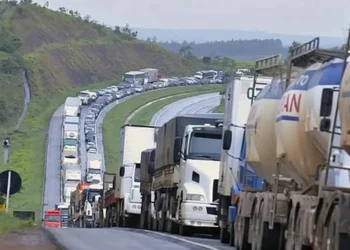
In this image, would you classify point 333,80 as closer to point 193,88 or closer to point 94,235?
point 94,235

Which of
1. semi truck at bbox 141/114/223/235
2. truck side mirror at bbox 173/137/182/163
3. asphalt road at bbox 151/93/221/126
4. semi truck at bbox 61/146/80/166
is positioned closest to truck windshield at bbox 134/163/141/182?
semi truck at bbox 141/114/223/235

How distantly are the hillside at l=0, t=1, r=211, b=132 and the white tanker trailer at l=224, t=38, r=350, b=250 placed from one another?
4589 inches

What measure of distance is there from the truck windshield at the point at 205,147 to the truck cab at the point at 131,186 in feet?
45.5

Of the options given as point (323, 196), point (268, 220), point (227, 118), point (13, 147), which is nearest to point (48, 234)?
point (227, 118)

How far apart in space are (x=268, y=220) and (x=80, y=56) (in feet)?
500

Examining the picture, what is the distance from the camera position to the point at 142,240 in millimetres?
27484

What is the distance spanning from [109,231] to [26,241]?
26.6 feet

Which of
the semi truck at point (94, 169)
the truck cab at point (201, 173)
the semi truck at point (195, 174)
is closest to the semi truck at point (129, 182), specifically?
the semi truck at point (195, 174)

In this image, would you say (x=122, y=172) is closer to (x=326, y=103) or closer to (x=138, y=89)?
(x=326, y=103)

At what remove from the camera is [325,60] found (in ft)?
63.5

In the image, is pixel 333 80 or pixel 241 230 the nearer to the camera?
pixel 333 80

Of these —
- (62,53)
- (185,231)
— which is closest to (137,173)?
(185,231)

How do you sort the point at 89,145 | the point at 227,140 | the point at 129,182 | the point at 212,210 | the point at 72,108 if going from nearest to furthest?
the point at 227,140 → the point at 212,210 → the point at 129,182 → the point at 89,145 → the point at 72,108

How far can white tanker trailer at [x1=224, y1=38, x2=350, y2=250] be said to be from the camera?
1612 cm
